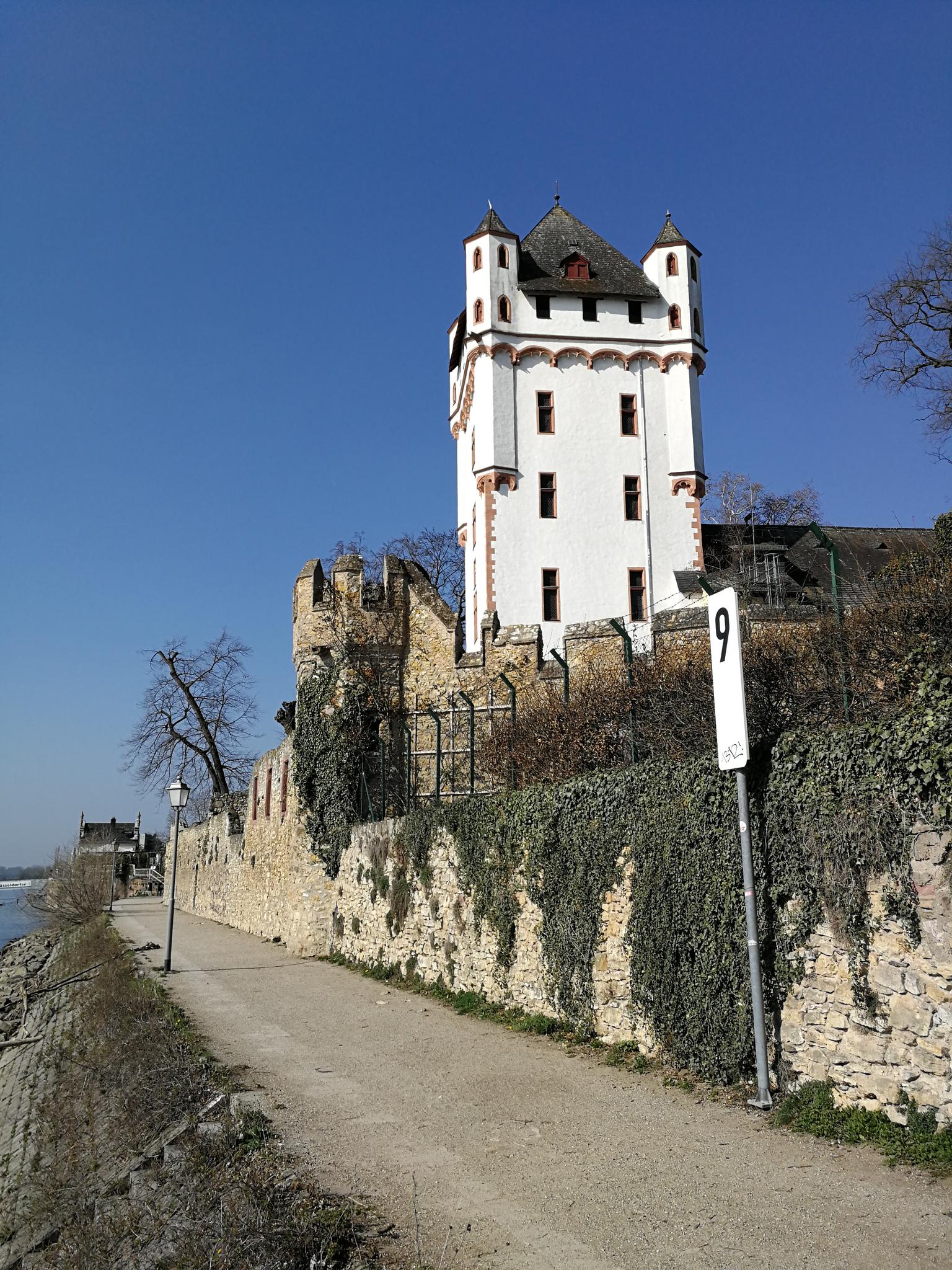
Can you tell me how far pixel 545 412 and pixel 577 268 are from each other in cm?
602

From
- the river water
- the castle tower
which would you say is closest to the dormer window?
the castle tower

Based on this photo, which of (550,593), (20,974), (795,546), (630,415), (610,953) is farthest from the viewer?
(795,546)

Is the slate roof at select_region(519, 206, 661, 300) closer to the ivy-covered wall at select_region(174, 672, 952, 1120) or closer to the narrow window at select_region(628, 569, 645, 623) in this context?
the narrow window at select_region(628, 569, 645, 623)

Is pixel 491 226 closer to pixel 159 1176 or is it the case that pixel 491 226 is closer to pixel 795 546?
pixel 795 546

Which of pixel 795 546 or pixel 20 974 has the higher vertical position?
pixel 795 546

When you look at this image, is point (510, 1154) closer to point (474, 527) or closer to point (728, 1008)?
point (728, 1008)

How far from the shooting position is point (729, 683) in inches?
316

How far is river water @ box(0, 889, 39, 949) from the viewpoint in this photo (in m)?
52.0

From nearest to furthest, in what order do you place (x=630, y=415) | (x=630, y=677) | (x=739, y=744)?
(x=739, y=744) < (x=630, y=677) < (x=630, y=415)

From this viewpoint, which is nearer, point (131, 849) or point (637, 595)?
point (637, 595)

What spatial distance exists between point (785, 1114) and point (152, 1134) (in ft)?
15.7

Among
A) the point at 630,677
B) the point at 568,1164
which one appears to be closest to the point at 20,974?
the point at 630,677

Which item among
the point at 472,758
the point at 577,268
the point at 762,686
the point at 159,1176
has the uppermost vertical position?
the point at 577,268

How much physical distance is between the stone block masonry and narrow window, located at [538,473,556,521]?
44.4 feet
